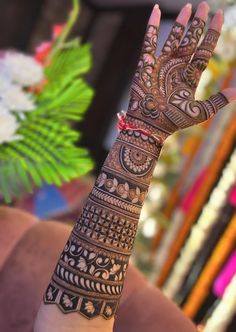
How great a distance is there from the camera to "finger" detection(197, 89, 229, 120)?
2.77 ft

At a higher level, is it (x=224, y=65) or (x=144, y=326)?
(x=224, y=65)

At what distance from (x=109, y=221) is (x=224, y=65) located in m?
2.43

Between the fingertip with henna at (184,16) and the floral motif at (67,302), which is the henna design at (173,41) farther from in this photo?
the floral motif at (67,302)

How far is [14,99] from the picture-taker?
3.92 ft

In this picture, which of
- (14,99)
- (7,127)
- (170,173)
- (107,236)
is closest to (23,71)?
(14,99)

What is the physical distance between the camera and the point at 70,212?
3.51m

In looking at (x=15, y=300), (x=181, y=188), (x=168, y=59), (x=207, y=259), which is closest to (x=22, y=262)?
(x=15, y=300)

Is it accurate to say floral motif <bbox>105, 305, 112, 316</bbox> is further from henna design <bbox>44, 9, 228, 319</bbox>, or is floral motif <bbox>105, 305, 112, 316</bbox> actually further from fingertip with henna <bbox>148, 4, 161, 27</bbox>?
fingertip with henna <bbox>148, 4, 161, 27</bbox>

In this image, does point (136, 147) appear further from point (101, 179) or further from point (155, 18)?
point (155, 18)

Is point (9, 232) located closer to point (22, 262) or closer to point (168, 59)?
point (22, 262)

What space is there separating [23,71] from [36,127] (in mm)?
174

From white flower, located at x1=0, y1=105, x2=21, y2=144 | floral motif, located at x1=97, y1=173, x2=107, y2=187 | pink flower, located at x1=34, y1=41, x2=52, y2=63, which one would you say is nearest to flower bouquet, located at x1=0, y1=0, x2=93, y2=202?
white flower, located at x1=0, y1=105, x2=21, y2=144

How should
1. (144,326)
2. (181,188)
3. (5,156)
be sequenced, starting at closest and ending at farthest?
(144,326)
(5,156)
(181,188)

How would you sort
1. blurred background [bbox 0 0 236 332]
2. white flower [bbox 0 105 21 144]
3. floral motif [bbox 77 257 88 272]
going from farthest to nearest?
1. blurred background [bbox 0 0 236 332]
2. white flower [bbox 0 105 21 144]
3. floral motif [bbox 77 257 88 272]
